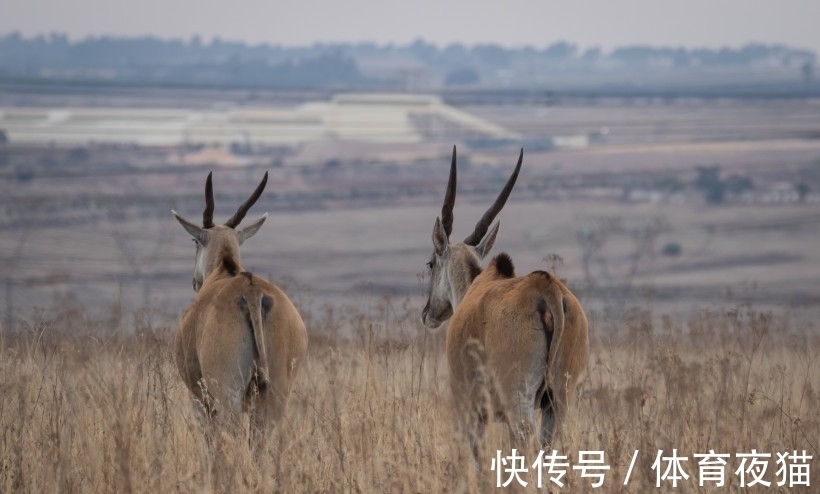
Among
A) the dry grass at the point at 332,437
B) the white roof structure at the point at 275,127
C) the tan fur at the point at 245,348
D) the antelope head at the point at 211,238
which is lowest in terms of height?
the white roof structure at the point at 275,127

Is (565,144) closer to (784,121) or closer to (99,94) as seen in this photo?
(784,121)

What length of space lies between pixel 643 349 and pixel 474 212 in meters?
84.6

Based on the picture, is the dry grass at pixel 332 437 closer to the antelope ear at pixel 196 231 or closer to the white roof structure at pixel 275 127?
the antelope ear at pixel 196 231

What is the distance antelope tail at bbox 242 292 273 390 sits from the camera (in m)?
10.1

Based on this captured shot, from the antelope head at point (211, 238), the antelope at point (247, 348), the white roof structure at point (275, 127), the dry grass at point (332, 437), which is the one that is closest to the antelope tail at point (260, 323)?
the antelope at point (247, 348)

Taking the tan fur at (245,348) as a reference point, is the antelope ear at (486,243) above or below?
above

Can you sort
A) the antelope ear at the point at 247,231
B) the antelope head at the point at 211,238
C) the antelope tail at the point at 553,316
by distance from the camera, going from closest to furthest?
1. the antelope tail at the point at 553,316
2. the antelope head at the point at 211,238
3. the antelope ear at the point at 247,231

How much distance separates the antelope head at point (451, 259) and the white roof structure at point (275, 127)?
12408cm

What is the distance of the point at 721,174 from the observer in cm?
12500

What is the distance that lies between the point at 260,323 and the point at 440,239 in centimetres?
203

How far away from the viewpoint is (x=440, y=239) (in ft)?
38.3

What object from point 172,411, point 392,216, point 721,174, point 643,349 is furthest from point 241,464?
point 721,174

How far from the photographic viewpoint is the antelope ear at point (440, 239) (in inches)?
456

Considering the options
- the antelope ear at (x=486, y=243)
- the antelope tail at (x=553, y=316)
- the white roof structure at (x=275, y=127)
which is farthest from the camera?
the white roof structure at (x=275, y=127)
